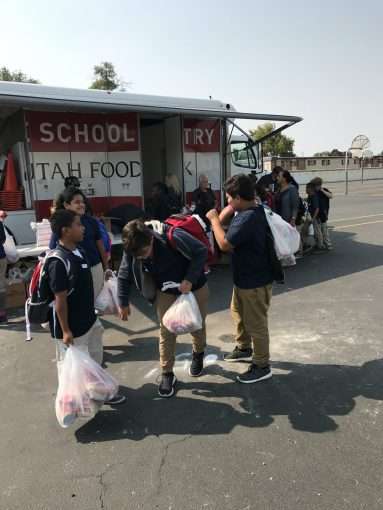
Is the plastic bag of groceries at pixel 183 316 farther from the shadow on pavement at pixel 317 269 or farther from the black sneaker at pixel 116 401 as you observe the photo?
the shadow on pavement at pixel 317 269

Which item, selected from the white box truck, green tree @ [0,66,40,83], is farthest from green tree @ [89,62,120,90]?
the white box truck

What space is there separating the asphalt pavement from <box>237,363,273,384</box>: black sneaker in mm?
67

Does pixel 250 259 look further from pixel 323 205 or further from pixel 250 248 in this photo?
pixel 323 205

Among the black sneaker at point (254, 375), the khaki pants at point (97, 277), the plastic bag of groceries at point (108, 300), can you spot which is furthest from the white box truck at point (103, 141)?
the black sneaker at point (254, 375)

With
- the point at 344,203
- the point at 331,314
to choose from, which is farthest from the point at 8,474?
the point at 344,203

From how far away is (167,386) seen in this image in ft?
11.8

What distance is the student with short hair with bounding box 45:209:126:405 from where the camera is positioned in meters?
2.95

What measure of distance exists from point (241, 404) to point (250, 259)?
1163mm

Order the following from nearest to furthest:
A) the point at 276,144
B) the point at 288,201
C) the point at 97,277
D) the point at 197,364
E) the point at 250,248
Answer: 1. the point at 250,248
2. the point at 197,364
3. the point at 97,277
4. the point at 288,201
5. the point at 276,144

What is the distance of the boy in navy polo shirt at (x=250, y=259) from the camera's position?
3.52m

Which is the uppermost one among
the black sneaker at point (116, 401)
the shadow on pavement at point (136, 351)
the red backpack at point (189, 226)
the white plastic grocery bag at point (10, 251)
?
the red backpack at point (189, 226)

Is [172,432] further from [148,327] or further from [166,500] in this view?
[148,327]

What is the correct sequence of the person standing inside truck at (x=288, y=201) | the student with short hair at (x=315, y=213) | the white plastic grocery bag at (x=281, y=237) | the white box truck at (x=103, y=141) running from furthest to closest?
the student with short hair at (x=315, y=213), the person standing inside truck at (x=288, y=201), the white box truck at (x=103, y=141), the white plastic grocery bag at (x=281, y=237)

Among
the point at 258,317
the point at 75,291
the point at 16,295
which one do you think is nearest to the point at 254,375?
the point at 258,317
